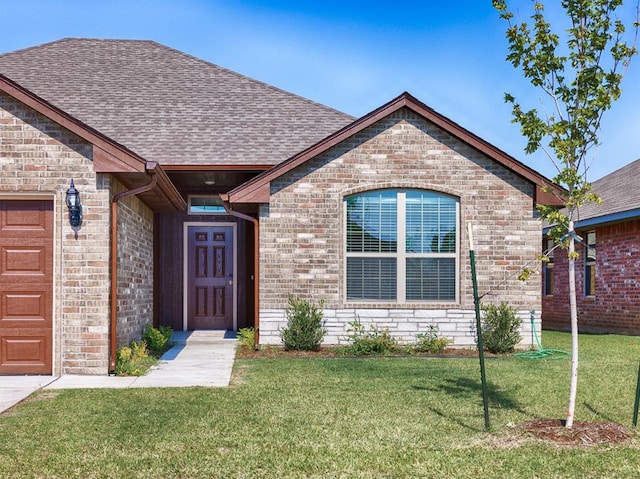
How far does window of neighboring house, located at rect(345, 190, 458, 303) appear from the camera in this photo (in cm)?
1188

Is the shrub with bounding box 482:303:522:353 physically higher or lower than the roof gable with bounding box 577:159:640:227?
lower

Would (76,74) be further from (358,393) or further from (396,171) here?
(358,393)

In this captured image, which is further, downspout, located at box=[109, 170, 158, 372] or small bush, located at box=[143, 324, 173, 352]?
small bush, located at box=[143, 324, 173, 352]

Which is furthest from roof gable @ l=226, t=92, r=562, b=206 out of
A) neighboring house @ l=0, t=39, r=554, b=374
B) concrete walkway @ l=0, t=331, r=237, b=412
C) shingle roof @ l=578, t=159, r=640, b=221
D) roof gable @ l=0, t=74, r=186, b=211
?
shingle roof @ l=578, t=159, r=640, b=221

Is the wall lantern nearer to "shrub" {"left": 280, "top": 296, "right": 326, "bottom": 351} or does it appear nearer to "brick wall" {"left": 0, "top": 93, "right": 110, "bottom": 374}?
"brick wall" {"left": 0, "top": 93, "right": 110, "bottom": 374}

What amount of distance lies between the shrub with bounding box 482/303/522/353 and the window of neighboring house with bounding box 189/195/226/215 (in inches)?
245

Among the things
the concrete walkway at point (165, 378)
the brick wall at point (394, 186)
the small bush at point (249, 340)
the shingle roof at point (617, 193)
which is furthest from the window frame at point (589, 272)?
the concrete walkway at point (165, 378)

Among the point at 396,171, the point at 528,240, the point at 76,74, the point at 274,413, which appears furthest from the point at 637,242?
the point at 76,74

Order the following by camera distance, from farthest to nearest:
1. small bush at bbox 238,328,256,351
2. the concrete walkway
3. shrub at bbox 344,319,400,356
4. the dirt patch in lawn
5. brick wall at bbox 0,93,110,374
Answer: small bush at bbox 238,328,256,351, shrub at bbox 344,319,400,356, brick wall at bbox 0,93,110,374, the concrete walkway, the dirt patch in lawn

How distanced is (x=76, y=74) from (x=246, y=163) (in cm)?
672

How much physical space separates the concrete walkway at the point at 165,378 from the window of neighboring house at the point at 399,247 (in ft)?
8.97

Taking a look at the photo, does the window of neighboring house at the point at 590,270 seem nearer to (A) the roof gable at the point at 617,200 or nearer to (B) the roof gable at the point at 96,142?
(A) the roof gable at the point at 617,200

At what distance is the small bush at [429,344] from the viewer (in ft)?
38.3

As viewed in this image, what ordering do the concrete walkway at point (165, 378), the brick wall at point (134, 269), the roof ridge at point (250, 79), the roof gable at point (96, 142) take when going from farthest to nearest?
the roof ridge at point (250, 79)
the brick wall at point (134, 269)
the roof gable at point (96, 142)
the concrete walkway at point (165, 378)
